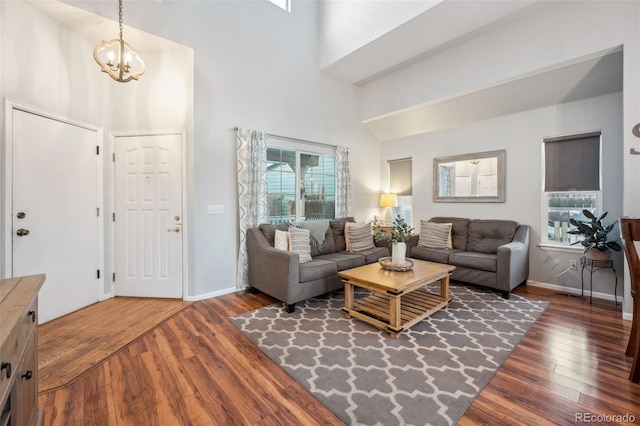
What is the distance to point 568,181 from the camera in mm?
3617

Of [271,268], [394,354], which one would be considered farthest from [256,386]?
[271,268]

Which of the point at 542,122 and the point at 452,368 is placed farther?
the point at 542,122

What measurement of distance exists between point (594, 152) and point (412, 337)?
331 cm

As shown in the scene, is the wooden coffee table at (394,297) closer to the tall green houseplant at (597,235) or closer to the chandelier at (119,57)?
→ the tall green houseplant at (597,235)

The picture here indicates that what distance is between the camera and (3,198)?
2385 mm

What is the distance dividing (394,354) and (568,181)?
3.39 m

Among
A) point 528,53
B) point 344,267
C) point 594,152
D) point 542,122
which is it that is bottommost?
point 344,267

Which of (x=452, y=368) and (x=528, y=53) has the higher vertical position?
(x=528, y=53)

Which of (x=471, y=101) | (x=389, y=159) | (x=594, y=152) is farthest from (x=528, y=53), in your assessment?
(x=389, y=159)

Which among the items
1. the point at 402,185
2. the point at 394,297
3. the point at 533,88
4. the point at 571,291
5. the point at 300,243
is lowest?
the point at 571,291

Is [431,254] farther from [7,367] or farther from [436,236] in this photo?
[7,367]

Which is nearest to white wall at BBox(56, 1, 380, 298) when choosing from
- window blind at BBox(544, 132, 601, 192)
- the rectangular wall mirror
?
the rectangular wall mirror

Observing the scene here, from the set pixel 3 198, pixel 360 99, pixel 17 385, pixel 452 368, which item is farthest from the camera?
pixel 360 99

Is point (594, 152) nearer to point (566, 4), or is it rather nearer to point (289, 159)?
point (566, 4)
